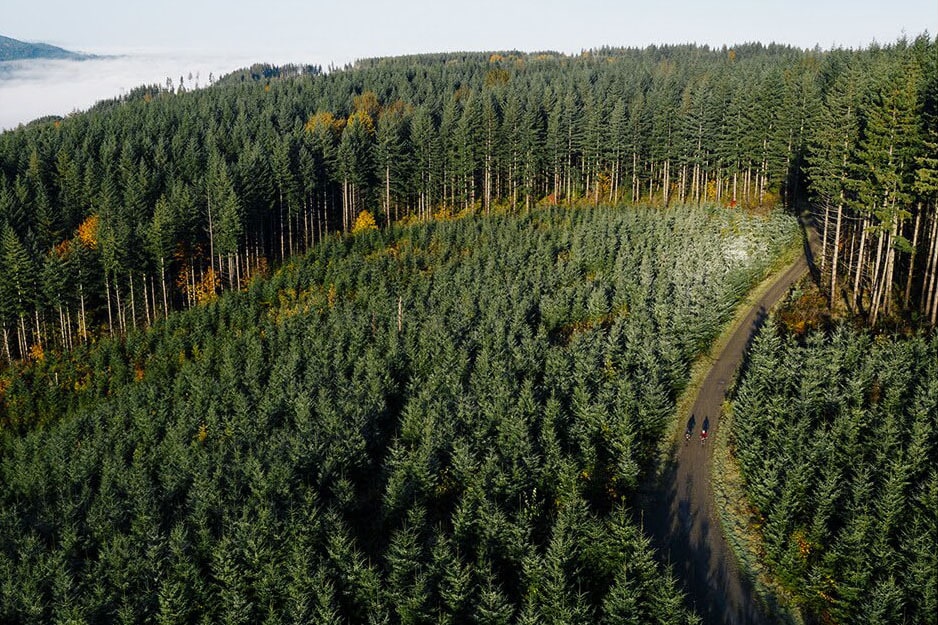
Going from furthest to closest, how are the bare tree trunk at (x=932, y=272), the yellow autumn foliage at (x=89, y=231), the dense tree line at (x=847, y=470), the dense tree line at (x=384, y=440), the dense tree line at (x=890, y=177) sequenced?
the yellow autumn foliage at (x=89, y=231), the bare tree trunk at (x=932, y=272), the dense tree line at (x=890, y=177), the dense tree line at (x=384, y=440), the dense tree line at (x=847, y=470)

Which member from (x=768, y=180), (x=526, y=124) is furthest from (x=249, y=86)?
(x=768, y=180)

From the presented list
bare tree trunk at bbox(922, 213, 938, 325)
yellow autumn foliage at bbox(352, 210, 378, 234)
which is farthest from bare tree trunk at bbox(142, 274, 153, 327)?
bare tree trunk at bbox(922, 213, 938, 325)

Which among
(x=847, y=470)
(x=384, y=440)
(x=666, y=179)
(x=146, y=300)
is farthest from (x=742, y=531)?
(x=666, y=179)

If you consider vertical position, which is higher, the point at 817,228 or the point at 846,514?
the point at 817,228

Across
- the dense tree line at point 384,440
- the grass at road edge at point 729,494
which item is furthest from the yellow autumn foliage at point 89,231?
the grass at road edge at point 729,494

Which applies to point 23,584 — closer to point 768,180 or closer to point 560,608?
point 560,608

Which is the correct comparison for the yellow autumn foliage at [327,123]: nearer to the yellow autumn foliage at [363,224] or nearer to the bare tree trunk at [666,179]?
the yellow autumn foliage at [363,224]

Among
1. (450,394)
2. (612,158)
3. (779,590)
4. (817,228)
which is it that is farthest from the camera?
(612,158)
